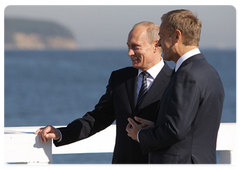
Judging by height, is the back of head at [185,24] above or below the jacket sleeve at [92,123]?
above

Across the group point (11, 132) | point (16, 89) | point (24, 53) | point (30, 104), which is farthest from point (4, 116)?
point (24, 53)

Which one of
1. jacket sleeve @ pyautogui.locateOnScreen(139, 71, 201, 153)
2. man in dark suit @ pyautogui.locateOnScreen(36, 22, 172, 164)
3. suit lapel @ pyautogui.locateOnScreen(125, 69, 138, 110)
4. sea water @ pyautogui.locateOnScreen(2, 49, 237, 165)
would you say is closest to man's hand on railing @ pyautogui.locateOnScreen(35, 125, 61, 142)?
man in dark suit @ pyautogui.locateOnScreen(36, 22, 172, 164)

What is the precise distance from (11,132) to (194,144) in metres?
1.33

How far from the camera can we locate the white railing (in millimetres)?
2613

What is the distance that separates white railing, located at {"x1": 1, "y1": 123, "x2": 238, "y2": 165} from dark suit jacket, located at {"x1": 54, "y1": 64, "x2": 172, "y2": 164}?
126 millimetres

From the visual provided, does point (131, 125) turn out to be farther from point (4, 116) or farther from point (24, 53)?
point (24, 53)

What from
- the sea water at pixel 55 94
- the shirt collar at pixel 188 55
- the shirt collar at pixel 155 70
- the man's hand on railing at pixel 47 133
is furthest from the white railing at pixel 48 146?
the sea water at pixel 55 94

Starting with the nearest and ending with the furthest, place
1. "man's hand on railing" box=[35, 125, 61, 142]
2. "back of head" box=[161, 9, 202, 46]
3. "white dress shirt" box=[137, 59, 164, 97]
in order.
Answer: "back of head" box=[161, 9, 202, 46] → "man's hand on railing" box=[35, 125, 61, 142] → "white dress shirt" box=[137, 59, 164, 97]

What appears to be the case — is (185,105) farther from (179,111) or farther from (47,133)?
(47,133)

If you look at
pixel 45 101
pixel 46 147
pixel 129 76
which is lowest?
pixel 45 101

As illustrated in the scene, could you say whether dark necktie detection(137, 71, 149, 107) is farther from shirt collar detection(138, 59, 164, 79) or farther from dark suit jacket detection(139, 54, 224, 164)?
dark suit jacket detection(139, 54, 224, 164)

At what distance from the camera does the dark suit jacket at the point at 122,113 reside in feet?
8.64

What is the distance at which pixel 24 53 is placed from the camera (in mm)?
105188

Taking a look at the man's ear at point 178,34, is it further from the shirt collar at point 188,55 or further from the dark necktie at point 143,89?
the dark necktie at point 143,89
